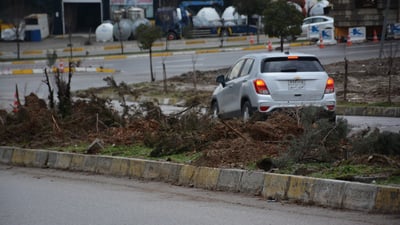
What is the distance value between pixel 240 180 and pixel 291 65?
6120mm

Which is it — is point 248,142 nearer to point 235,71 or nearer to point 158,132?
point 158,132

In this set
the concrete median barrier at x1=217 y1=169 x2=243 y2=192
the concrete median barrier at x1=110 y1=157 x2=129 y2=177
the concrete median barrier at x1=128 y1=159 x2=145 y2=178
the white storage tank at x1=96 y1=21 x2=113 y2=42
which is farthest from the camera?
the white storage tank at x1=96 y1=21 x2=113 y2=42

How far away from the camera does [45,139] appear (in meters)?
15.3

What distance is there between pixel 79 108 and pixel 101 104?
25.0 inches

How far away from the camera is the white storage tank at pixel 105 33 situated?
6481 cm

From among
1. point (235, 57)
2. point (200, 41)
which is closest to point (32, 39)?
point (200, 41)

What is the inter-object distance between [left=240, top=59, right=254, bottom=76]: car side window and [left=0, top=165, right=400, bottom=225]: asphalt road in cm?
549

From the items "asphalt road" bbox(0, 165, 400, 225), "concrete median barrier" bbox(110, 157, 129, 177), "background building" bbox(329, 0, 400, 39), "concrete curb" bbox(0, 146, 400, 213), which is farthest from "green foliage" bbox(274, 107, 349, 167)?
"background building" bbox(329, 0, 400, 39)

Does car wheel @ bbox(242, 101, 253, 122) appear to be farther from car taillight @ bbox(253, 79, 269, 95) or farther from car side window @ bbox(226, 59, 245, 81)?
car side window @ bbox(226, 59, 245, 81)

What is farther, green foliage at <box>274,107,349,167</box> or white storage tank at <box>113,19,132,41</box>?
white storage tank at <box>113,19,132,41</box>

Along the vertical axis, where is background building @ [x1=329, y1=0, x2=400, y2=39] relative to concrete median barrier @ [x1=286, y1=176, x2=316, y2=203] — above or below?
above

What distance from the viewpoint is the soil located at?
1188 centimetres

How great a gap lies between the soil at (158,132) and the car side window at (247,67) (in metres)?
1.26

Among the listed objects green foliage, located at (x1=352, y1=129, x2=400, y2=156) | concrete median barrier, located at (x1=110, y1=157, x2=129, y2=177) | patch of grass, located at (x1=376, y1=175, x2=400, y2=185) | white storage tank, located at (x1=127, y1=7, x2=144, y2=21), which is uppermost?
white storage tank, located at (x1=127, y1=7, x2=144, y2=21)
